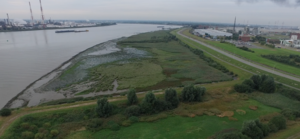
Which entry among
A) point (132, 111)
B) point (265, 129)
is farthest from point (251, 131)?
point (132, 111)

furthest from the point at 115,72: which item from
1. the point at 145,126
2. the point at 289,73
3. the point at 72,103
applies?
the point at 289,73

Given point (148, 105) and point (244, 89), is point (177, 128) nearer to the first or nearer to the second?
point (148, 105)

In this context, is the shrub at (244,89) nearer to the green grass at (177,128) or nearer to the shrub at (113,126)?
the green grass at (177,128)

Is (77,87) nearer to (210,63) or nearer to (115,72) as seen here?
(115,72)

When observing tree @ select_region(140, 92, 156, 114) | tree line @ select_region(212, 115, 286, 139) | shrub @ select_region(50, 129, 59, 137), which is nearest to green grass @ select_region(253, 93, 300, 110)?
tree line @ select_region(212, 115, 286, 139)

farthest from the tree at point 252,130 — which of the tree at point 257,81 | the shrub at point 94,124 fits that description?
the tree at point 257,81
